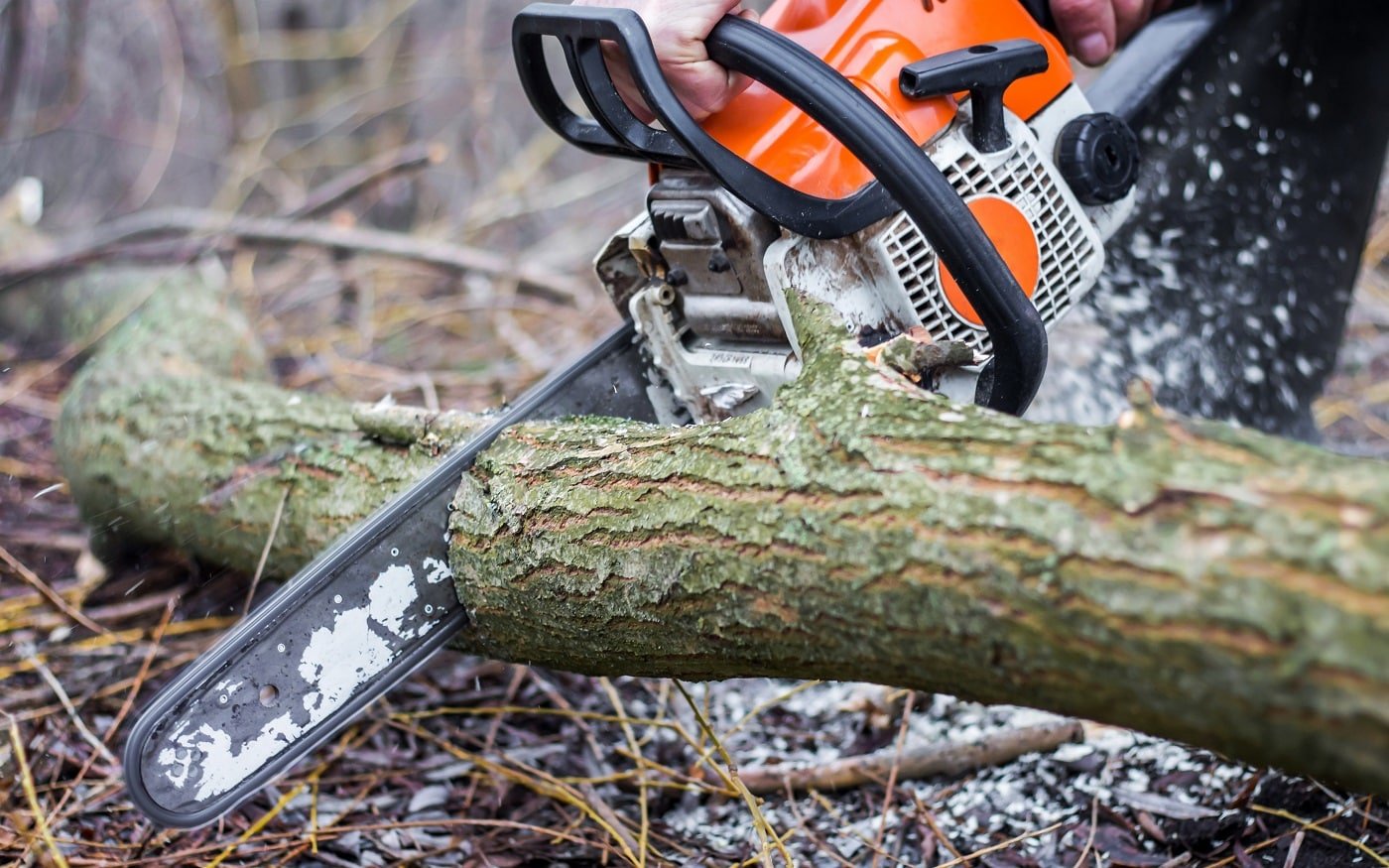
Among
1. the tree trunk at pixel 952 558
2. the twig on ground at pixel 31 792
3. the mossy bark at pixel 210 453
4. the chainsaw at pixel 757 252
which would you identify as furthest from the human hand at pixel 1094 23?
the twig on ground at pixel 31 792

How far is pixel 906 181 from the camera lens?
1540 millimetres

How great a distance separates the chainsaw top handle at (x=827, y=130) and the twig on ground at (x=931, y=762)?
662mm

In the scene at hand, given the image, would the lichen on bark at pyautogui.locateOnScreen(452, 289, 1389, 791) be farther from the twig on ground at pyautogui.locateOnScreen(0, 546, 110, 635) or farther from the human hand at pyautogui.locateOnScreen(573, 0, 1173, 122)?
the twig on ground at pyautogui.locateOnScreen(0, 546, 110, 635)

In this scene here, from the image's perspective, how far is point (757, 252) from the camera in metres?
1.73

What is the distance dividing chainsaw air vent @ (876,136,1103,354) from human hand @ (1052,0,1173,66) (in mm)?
414

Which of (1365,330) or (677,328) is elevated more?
(677,328)

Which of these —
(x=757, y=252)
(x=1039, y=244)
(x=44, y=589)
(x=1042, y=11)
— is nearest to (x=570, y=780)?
(x=757, y=252)

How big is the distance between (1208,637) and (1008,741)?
1103 millimetres

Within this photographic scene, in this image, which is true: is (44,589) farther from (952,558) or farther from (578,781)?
(952,558)

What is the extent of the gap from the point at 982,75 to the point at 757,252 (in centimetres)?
45

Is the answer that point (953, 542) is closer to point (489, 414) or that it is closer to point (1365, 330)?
point (489, 414)

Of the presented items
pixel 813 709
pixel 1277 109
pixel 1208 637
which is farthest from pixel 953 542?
pixel 1277 109

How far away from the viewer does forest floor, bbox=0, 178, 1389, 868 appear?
177 cm

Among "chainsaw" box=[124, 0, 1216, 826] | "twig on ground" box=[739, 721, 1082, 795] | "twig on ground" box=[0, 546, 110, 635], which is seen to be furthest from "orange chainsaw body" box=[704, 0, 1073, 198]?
"twig on ground" box=[0, 546, 110, 635]
